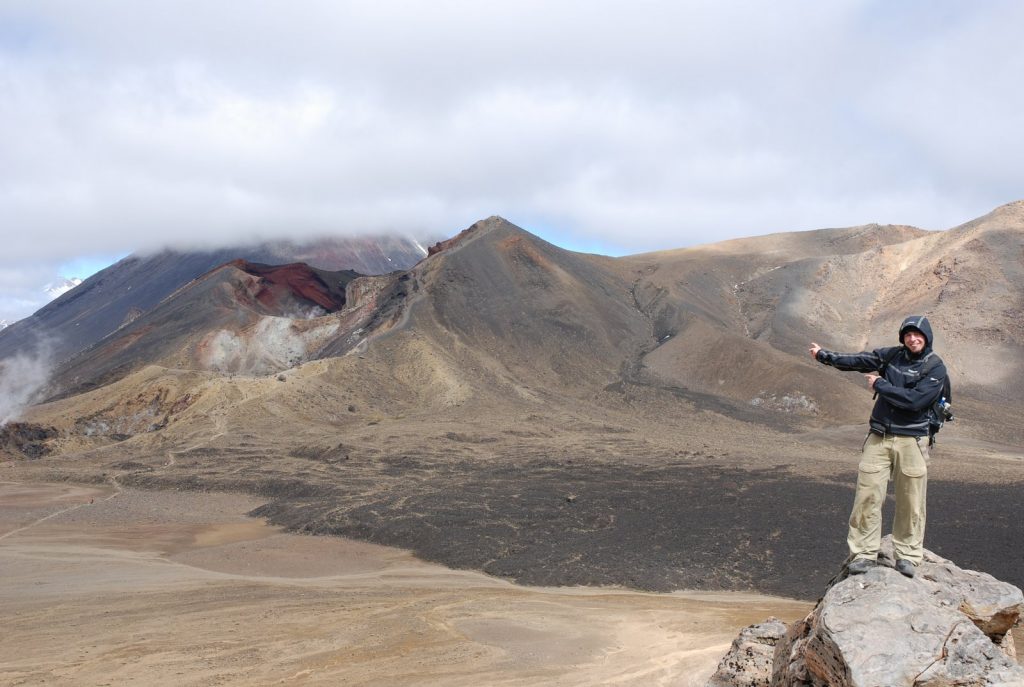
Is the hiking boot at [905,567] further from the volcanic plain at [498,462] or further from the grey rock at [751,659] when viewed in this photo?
the volcanic plain at [498,462]

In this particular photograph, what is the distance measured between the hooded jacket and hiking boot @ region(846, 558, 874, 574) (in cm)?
111

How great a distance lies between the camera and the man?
717 cm

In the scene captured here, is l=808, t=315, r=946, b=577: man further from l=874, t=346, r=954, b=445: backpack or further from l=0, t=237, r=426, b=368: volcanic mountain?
l=0, t=237, r=426, b=368: volcanic mountain

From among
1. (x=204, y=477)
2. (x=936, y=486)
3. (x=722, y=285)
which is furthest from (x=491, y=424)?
(x=722, y=285)

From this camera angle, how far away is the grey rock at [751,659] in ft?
27.0

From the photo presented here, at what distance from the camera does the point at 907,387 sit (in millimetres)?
7246

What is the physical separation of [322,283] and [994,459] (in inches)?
2398

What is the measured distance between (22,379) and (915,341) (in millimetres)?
79409

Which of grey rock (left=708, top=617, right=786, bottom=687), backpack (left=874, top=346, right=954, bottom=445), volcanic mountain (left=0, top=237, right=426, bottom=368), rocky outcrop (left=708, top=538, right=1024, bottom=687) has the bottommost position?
grey rock (left=708, top=617, right=786, bottom=687)

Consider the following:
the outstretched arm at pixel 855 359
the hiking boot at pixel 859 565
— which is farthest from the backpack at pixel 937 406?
the hiking boot at pixel 859 565

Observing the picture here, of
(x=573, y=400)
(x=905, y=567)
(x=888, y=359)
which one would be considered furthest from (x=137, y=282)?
(x=905, y=567)

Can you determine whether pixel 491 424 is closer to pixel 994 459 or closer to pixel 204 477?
pixel 204 477

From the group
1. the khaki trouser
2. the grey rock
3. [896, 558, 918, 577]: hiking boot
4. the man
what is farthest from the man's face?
the grey rock

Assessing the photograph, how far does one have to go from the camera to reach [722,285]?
262 ft
